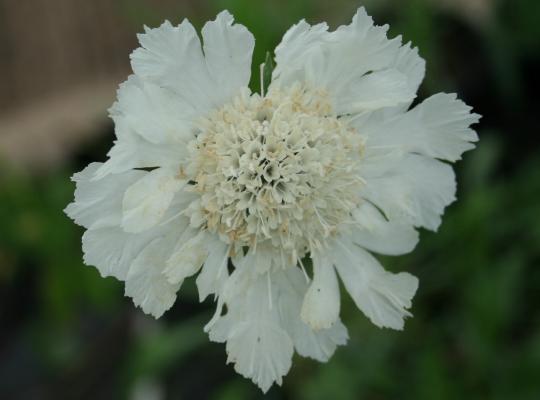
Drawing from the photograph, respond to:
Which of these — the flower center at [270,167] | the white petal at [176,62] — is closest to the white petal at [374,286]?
the flower center at [270,167]

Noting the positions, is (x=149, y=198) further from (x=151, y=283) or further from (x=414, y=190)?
(x=414, y=190)

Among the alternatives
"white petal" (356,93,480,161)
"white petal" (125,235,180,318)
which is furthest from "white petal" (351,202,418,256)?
"white petal" (125,235,180,318)

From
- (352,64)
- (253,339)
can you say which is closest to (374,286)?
(253,339)

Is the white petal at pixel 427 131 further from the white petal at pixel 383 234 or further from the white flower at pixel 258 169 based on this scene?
the white petal at pixel 383 234

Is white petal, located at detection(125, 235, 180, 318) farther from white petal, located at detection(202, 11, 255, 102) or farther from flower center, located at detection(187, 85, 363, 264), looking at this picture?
white petal, located at detection(202, 11, 255, 102)

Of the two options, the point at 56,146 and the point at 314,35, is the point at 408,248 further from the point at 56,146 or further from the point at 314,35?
the point at 56,146

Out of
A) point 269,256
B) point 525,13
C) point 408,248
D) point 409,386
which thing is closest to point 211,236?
point 269,256
